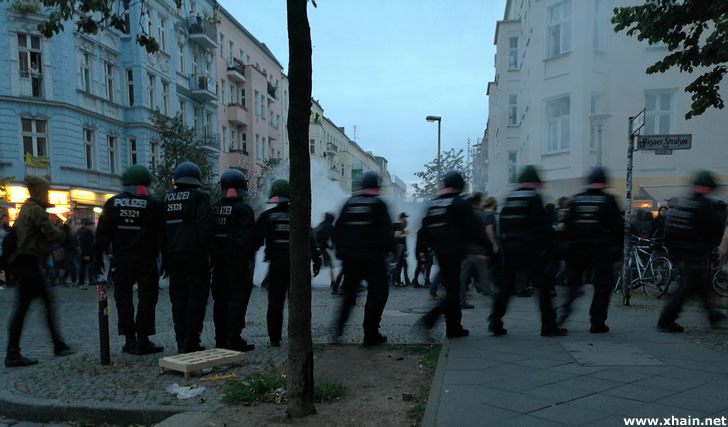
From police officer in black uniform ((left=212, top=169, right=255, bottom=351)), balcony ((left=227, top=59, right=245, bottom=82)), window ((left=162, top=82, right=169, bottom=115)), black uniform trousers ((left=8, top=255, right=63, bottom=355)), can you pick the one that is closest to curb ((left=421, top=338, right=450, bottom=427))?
police officer in black uniform ((left=212, top=169, right=255, bottom=351))

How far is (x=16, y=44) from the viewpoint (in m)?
21.9

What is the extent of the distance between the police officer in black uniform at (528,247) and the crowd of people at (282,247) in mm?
12

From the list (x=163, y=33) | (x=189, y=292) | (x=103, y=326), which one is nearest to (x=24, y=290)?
(x=103, y=326)

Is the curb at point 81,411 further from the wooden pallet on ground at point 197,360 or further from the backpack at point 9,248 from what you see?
the backpack at point 9,248

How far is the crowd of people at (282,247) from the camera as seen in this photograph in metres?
5.37

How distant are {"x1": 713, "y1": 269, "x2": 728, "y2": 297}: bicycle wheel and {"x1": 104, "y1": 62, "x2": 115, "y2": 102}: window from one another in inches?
1048

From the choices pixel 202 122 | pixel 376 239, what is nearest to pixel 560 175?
pixel 376 239

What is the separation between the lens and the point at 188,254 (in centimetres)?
525

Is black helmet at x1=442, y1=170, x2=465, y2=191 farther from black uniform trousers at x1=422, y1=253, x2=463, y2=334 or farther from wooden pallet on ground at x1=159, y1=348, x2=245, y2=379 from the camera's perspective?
wooden pallet on ground at x1=159, y1=348, x2=245, y2=379

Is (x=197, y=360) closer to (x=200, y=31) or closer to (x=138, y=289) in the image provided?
(x=138, y=289)

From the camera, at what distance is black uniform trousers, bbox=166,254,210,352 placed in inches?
208

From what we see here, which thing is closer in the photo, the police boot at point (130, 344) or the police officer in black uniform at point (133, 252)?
the police officer in black uniform at point (133, 252)

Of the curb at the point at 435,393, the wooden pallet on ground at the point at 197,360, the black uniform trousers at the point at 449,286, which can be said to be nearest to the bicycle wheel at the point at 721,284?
the black uniform trousers at the point at 449,286

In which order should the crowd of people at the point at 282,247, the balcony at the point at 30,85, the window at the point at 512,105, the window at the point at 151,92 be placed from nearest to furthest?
the crowd of people at the point at 282,247
the balcony at the point at 30,85
the window at the point at 151,92
the window at the point at 512,105
